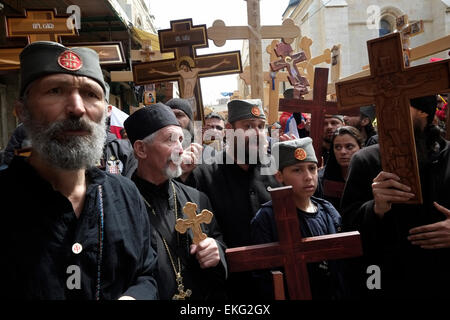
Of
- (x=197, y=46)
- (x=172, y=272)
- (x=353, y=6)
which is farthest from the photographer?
(x=353, y=6)

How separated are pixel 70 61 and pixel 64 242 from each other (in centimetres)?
79

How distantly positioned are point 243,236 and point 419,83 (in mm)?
1554

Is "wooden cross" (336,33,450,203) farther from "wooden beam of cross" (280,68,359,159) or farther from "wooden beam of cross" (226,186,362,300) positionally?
"wooden beam of cross" (280,68,359,159)

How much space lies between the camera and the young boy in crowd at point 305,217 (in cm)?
212

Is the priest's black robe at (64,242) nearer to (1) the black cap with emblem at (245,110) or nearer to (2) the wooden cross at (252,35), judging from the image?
(1) the black cap with emblem at (245,110)

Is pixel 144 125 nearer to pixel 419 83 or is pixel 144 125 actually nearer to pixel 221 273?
pixel 221 273

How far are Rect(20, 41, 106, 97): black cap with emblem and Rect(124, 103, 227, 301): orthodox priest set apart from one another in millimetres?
876

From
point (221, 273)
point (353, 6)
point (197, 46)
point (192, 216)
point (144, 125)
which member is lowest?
point (221, 273)

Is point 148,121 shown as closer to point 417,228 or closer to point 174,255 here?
point 174,255

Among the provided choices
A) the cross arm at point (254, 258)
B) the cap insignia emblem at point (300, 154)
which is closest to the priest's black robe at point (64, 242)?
the cross arm at point (254, 258)

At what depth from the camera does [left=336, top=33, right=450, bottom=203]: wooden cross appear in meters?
1.77

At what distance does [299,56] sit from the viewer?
20.3 feet

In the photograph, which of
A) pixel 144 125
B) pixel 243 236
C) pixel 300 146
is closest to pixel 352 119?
pixel 300 146

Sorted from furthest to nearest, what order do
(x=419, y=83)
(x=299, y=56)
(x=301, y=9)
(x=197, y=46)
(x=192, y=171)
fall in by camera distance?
1. (x=301, y=9)
2. (x=299, y=56)
3. (x=197, y=46)
4. (x=192, y=171)
5. (x=419, y=83)
